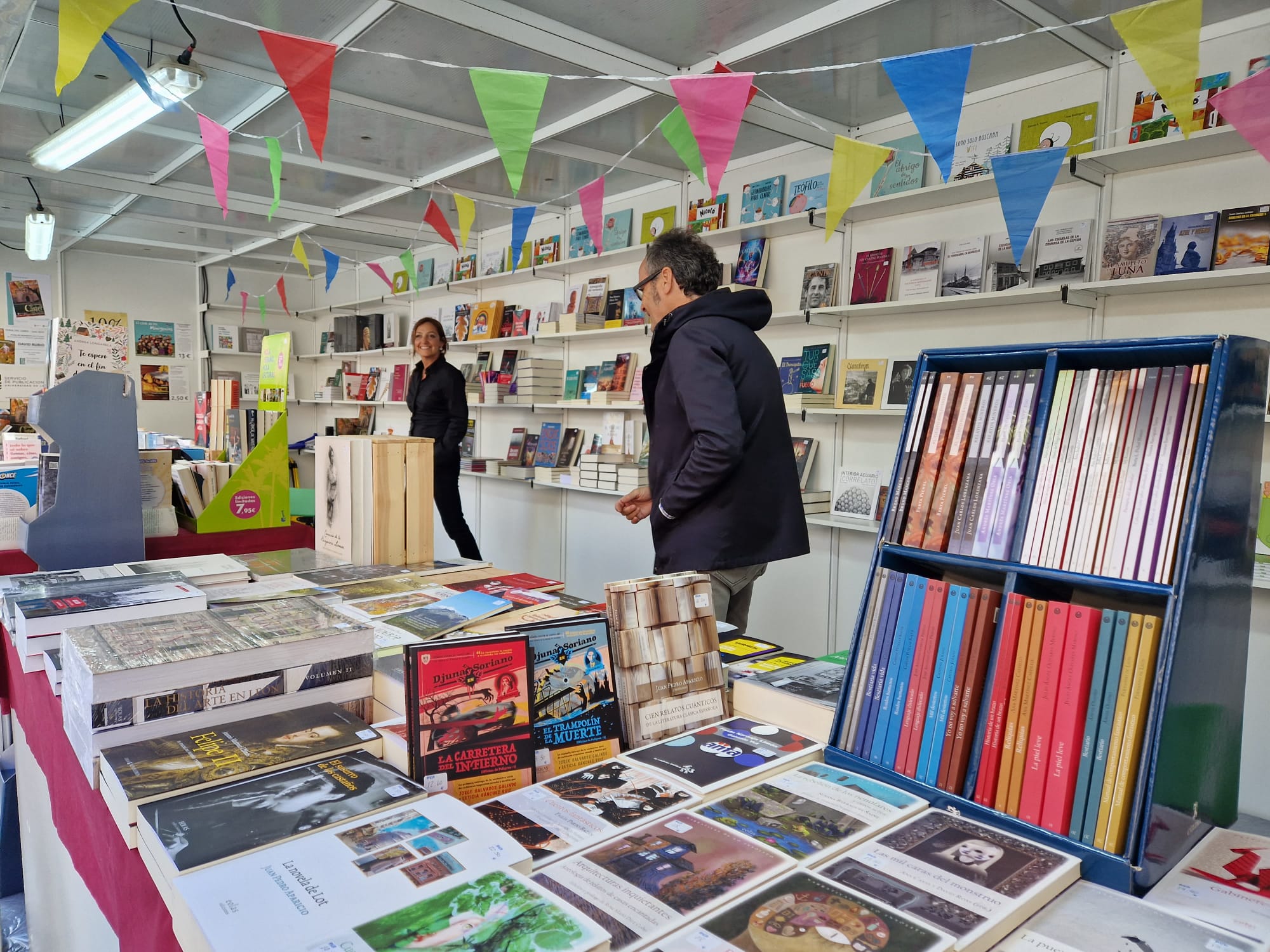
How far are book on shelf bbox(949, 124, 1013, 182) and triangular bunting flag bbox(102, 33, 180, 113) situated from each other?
2766 mm

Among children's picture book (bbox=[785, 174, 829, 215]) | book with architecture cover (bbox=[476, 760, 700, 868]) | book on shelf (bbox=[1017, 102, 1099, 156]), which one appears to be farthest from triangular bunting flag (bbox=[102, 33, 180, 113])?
book on shelf (bbox=[1017, 102, 1099, 156])

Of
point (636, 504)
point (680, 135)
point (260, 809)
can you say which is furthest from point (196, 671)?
point (680, 135)

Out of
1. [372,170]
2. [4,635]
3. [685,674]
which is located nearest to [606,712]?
[685,674]

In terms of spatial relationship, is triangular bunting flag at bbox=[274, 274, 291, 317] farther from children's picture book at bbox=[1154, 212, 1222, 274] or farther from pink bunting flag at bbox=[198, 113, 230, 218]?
children's picture book at bbox=[1154, 212, 1222, 274]

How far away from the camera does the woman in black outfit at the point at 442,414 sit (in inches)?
184

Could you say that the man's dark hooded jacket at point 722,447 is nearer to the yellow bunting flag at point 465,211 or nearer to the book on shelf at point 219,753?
the book on shelf at point 219,753

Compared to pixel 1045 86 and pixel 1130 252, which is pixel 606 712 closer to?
pixel 1130 252

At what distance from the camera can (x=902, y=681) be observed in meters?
1.08

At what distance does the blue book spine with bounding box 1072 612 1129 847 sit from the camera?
35.2 inches

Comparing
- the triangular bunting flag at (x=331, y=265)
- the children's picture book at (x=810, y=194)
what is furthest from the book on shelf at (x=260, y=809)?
the triangular bunting flag at (x=331, y=265)

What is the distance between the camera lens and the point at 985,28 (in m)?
2.60

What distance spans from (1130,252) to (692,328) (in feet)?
5.54

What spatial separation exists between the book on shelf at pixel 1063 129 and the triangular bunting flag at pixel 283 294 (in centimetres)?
632

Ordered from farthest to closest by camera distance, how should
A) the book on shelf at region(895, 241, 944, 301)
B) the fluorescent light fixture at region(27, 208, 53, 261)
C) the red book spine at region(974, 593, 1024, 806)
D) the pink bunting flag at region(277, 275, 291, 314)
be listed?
the pink bunting flag at region(277, 275, 291, 314), the fluorescent light fixture at region(27, 208, 53, 261), the book on shelf at region(895, 241, 944, 301), the red book spine at region(974, 593, 1024, 806)
